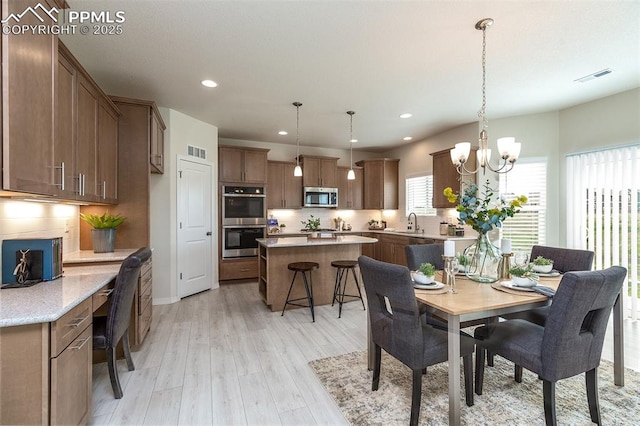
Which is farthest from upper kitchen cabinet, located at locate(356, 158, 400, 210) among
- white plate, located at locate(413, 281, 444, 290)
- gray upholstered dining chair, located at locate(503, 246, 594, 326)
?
white plate, located at locate(413, 281, 444, 290)

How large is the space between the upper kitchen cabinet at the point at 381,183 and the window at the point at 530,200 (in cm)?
252

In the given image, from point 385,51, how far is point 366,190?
4.43m

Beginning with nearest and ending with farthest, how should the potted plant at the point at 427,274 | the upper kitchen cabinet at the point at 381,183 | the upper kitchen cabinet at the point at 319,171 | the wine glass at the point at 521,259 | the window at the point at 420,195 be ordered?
the potted plant at the point at 427,274 → the wine glass at the point at 521,259 → the window at the point at 420,195 → the upper kitchen cabinet at the point at 319,171 → the upper kitchen cabinet at the point at 381,183

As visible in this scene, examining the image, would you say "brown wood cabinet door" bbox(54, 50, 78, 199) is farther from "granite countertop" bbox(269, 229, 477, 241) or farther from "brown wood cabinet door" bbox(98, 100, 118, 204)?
"granite countertop" bbox(269, 229, 477, 241)

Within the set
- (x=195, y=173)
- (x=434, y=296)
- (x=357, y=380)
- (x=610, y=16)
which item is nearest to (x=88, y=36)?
(x=195, y=173)

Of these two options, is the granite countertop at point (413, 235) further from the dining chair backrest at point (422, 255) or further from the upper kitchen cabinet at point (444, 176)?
the dining chair backrest at point (422, 255)

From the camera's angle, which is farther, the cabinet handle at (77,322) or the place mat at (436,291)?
the place mat at (436,291)

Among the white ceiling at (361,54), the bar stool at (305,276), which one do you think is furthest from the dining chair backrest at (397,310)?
the white ceiling at (361,54)

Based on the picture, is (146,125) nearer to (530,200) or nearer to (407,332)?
(407,332)

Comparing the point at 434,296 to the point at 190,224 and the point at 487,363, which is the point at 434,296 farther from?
the point at 190,224

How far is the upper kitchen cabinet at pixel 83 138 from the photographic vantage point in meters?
1.98

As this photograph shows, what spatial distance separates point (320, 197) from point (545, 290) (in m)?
4.89

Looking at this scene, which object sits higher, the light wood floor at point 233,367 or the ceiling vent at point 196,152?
the ceiling vent at point 196,152

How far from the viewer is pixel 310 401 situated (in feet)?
6.70
